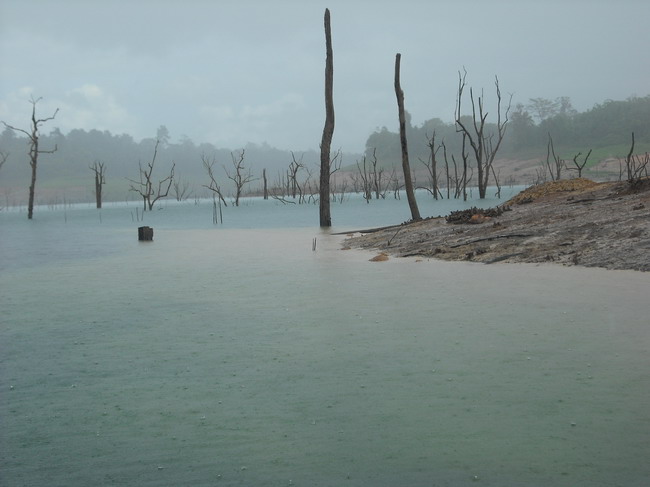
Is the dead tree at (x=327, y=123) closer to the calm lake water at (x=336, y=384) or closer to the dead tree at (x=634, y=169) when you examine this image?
the dead tree at (x=634, y=169)

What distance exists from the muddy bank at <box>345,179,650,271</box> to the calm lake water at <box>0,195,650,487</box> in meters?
1.26

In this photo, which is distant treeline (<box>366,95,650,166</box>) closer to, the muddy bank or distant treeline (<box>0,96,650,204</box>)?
distant treeline (<box>0,96,650,204</box>)

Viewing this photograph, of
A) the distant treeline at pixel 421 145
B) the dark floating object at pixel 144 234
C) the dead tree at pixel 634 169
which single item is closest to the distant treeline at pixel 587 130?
the distant treeline at pixel 421 145

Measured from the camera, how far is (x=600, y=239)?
941cm

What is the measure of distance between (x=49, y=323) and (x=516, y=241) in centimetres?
682

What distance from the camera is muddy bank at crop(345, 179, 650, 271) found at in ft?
29.1

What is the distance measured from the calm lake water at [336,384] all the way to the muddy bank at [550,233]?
4.14 feet

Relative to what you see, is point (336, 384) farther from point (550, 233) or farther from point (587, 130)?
point (587, 130)

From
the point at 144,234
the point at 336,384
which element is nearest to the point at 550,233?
the point at 336,384

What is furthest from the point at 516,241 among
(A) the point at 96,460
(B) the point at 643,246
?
(A) the point at 96,460

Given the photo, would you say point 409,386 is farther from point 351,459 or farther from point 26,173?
point 26,173

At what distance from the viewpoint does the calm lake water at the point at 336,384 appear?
2943 mm

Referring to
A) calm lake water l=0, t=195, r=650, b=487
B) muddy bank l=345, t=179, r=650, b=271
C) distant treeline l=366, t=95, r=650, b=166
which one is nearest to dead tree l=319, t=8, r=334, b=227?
muddy bank l=345, t=179, r=650, b=271

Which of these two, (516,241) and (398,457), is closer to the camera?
(398,457)
